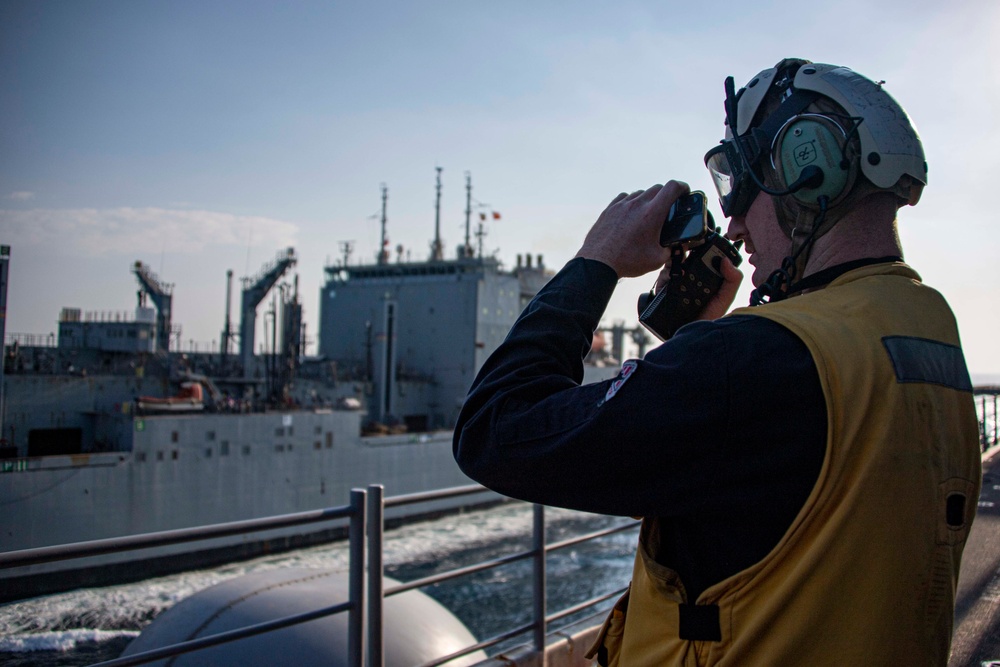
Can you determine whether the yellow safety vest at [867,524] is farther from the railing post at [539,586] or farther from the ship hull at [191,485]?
the ship hull at [191,485]

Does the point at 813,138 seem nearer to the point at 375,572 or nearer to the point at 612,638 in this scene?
the point at 612,638

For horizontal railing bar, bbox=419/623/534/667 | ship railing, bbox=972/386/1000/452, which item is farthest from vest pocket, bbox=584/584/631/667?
ship railing, bbox=972/386/1000/452

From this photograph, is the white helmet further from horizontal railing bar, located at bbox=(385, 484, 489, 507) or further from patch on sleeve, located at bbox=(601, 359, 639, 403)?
horizontal railing bar, located at bbox=(385, 484, 489, 507)

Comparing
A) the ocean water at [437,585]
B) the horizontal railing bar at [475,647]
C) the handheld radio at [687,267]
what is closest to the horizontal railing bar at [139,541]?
the horizontal railing bar at [475,647]

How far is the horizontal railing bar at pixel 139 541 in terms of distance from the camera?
5.09 ft

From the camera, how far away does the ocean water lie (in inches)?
433

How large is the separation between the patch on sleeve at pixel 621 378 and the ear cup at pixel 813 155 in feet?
1.25

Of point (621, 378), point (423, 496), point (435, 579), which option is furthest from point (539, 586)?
point (621, 378)

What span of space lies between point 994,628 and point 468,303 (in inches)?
988

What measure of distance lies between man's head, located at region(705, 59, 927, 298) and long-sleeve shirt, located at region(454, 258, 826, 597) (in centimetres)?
28

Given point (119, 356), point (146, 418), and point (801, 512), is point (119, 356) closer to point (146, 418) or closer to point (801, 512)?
point (146, 418)

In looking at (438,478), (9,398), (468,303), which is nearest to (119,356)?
(9,398)

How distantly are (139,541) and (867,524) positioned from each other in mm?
1666

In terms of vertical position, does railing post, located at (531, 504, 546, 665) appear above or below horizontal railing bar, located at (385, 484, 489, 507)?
below
